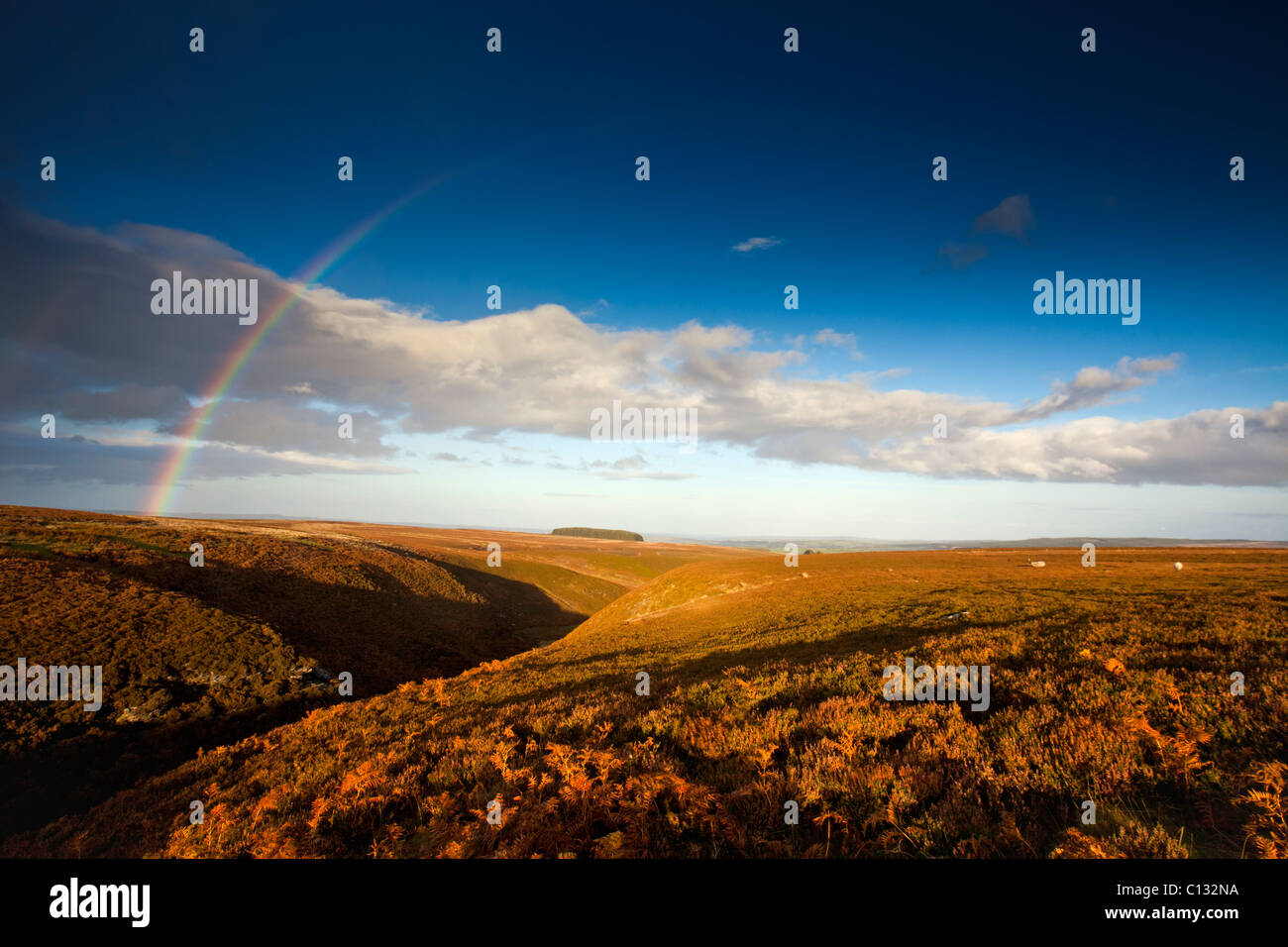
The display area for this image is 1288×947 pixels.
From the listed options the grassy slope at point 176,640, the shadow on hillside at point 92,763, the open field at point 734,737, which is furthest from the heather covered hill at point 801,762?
the grassy slope at point 176,640

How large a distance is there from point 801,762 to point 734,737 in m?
1.38

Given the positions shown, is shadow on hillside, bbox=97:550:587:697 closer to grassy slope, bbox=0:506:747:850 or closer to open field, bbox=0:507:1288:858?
grassy slope, bbox=0:506:747:850

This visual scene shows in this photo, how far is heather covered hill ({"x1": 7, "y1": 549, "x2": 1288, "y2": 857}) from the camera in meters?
4.51

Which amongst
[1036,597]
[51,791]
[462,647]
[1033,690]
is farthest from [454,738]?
[462,647]

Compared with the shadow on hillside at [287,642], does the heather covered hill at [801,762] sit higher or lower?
higher

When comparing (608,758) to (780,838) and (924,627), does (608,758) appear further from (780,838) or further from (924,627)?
(924,627)

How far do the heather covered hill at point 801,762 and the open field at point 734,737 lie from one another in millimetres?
44

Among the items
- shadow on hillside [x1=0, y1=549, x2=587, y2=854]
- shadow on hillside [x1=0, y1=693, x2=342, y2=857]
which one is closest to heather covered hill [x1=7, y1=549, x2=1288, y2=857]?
shadow on hillside [x1=0, y1=693, x2=342, y2=857]

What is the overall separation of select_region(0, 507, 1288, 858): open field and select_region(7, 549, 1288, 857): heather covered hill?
4 cm

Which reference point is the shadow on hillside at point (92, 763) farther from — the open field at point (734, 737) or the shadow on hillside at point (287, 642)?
the open field at point (734, 737)

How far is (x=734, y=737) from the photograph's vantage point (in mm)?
7199

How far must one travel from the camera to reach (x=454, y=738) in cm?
881

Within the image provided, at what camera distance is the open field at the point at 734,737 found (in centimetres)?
464
